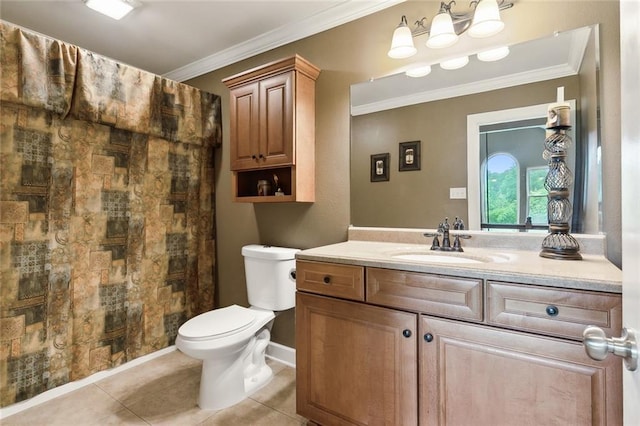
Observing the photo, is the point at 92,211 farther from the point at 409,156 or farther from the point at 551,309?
the point at 551,309

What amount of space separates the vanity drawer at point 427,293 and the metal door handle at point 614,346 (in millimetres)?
552

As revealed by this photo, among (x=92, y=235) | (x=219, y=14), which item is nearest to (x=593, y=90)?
(x=219, y=14)

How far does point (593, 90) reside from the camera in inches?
53.8

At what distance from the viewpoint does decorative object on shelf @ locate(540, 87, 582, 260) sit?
129cm

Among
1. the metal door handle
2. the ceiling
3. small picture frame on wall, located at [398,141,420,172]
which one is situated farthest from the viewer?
the ceiling

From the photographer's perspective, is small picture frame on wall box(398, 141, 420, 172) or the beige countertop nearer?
the beige countertop

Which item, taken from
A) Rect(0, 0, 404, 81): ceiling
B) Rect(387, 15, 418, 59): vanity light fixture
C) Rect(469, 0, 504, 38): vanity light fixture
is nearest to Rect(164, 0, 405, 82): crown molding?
Rect(0, 0, 404, 81): ceiling

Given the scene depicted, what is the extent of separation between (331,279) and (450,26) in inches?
53.5

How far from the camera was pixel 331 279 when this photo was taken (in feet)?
4.66

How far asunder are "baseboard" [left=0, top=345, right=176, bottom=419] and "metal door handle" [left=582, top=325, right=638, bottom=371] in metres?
2.47

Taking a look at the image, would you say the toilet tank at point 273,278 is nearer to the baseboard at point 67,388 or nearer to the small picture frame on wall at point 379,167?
the small picture frame on wall at point 379,167

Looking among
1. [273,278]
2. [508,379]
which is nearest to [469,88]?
[508,379]

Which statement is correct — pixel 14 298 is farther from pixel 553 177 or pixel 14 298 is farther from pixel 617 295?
pixel 553 177

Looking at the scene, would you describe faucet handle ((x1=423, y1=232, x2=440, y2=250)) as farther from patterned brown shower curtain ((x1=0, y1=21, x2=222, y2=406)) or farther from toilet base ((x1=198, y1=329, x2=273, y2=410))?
patterned brown shower curtain ((x1=0, y1=21, x2=222, y2=406))
